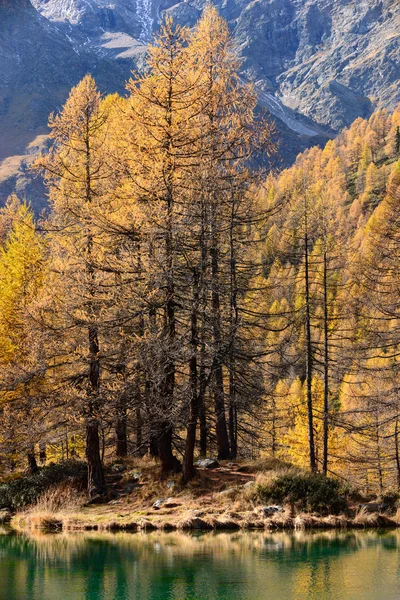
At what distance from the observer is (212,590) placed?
13.1 m

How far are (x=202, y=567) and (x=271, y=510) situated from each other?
4685mm

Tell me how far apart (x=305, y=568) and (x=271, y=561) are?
34.9 inches

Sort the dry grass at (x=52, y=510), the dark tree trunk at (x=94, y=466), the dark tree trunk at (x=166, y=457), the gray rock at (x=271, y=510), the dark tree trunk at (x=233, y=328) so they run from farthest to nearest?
the dark tree trunk at (x=94, y=466) < the dark tree trunk at (x=166, y=457) < the dark tree trunk at (x=233, y=328) < the dry grass at (x=52, y=510) < the gray rock at (x=271, y=510)

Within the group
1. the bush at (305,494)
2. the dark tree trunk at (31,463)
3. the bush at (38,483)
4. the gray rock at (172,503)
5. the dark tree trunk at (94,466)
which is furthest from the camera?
the dark tree trunk at (31,463)

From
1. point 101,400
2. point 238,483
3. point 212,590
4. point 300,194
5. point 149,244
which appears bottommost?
point 212,590

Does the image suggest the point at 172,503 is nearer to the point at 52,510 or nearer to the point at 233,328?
the point at 52,510

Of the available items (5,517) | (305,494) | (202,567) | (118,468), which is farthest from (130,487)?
(202,567)

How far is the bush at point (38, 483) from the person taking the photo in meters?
22.6

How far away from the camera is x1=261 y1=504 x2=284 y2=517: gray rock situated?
18906 millimetres

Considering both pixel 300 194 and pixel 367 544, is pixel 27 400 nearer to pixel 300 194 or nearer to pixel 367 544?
pixel 367 544

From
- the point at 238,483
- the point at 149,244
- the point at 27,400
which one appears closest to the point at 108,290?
the point at 149,244

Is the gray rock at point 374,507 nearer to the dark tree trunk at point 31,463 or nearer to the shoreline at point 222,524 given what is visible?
the shoreline at point 222,524

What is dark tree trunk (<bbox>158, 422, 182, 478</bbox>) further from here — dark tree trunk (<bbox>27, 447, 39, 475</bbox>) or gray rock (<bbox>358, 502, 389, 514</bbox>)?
gray rock (<bbox>358, 502, 389, 514</bbox>)

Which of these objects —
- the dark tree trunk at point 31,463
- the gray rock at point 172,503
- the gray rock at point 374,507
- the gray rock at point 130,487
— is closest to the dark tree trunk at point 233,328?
the gray rock at point 172,503
